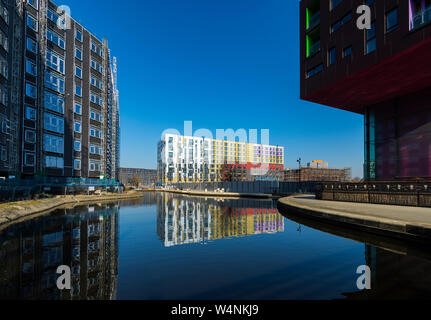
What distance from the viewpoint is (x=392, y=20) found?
713 inches

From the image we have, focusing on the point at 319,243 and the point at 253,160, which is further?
the point at 253,160

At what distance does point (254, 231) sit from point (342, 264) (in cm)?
572

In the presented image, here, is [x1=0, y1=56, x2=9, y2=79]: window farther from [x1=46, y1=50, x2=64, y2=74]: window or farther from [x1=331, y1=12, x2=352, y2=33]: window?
[x1=331, y1=12, x2=352, y2=33]: window

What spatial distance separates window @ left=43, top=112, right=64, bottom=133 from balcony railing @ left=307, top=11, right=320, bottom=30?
130 feet

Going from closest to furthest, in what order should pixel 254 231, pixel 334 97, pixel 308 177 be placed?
pixel 254 231
pixel 334 97
pixel 308 177

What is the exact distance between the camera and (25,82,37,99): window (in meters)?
32.3

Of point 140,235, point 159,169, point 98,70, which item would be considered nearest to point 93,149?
point 98,70

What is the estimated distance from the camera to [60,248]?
838 centimetres

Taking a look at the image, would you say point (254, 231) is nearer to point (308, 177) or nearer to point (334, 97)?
point (334, 97)

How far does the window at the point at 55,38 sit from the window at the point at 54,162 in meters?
19.1

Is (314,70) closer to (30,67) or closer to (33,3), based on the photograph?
(30,67)

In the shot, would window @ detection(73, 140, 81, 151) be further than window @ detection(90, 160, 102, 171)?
No

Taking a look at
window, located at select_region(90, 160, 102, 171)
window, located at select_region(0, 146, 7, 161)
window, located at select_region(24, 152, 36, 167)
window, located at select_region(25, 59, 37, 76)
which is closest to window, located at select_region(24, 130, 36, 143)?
window, located at select_region(24, 152, 36, 167)

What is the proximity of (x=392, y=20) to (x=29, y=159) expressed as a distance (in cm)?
4509
